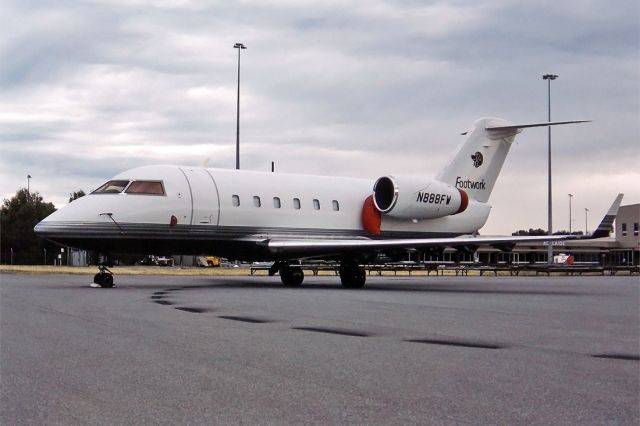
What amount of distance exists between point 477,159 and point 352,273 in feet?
26.5

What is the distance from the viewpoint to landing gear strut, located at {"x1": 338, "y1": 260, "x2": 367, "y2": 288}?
87.9ft

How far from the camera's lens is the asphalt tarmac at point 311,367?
6176mm

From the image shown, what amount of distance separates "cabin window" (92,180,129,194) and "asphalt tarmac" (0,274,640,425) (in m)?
9.04

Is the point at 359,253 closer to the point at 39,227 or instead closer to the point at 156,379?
the point at 39,227

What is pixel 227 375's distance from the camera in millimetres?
7641

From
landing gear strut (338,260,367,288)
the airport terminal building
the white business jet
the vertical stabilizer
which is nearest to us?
the white business jet

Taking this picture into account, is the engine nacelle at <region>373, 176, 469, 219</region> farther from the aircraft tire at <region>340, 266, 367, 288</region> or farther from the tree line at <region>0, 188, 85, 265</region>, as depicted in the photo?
the tree line at <region>0, 188, 85, 265</region>

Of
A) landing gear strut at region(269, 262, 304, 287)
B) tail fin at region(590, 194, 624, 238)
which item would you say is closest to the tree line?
landing gear strut at region(269, 262, 304, 287)

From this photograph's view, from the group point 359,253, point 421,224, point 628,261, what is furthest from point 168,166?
point 628,261

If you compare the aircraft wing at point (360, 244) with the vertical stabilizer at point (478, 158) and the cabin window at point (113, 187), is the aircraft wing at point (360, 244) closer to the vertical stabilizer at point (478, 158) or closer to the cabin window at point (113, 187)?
the cabin window at point (113, 187)

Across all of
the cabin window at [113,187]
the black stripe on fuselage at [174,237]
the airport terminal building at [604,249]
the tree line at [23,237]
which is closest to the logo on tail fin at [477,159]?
the black stripe on fuselage at [174,237]

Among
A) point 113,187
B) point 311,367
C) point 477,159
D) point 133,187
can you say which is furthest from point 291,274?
point 311,367

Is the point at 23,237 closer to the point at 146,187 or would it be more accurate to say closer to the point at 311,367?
the point at 146,187

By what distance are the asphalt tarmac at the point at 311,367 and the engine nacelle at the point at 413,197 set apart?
13.4m
